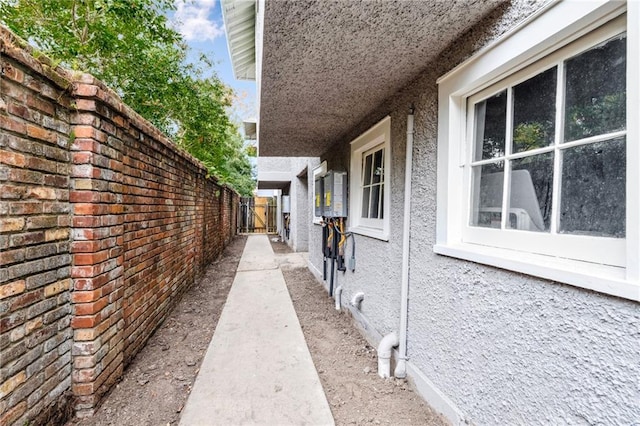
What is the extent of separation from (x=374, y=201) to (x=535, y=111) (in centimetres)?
244

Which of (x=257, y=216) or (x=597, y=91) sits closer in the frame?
(x=597, y=91)

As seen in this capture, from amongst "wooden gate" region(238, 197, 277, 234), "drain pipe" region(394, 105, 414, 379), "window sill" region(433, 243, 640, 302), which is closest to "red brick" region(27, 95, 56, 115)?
"drain pipe" region(394, 105, 414, 379)

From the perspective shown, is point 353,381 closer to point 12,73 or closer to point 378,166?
point 378,166

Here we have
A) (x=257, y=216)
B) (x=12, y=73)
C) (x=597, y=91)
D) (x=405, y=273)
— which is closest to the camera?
(x=597, y=91)

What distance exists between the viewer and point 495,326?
6.00 feet

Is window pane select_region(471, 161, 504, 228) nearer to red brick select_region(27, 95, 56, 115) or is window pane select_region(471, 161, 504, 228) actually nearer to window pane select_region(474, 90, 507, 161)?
window pane select_region(474, 90, 507, 161)

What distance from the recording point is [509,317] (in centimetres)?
174

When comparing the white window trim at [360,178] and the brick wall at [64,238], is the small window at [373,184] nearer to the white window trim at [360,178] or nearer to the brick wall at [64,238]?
the white window trim at [360,178]

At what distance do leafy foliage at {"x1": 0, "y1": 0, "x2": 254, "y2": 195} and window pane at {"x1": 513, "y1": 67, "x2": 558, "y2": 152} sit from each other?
13.1 feet

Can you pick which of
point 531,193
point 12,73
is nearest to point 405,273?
point 531,193

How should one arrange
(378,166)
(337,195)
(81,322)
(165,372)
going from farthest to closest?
(337,195) < (378,166) < (165,372) < (81,322)

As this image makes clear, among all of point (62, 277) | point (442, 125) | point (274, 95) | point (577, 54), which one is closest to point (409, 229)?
point (442, 125)

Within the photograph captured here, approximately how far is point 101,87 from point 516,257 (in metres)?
3.01

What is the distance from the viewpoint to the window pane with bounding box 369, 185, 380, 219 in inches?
157
